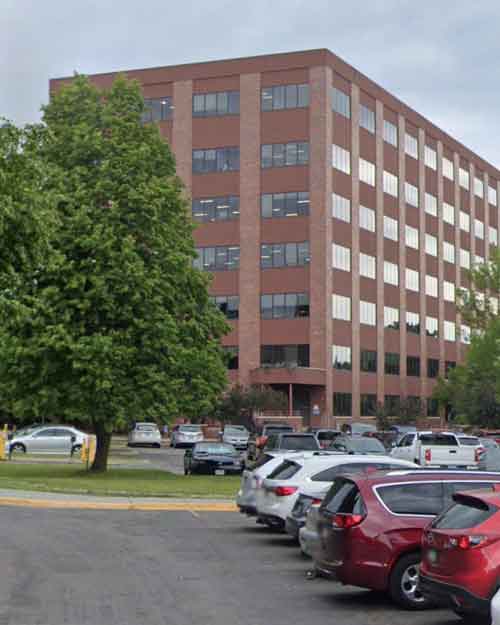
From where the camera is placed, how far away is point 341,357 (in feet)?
258

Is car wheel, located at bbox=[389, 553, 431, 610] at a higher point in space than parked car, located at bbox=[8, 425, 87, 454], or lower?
lower

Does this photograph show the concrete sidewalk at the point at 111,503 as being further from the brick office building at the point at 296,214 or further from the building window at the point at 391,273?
the building window at the point at 391,273

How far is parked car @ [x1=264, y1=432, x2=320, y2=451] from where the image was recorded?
1325 inches

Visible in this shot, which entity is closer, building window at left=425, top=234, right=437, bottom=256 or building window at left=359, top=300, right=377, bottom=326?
building window at left=359, top=300, right=377, bottom=326

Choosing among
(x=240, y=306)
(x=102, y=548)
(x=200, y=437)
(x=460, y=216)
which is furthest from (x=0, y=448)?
(x=460, y=216)

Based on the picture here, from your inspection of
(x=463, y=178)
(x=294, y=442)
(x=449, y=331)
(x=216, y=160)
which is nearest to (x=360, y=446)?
(x=294, y=442)

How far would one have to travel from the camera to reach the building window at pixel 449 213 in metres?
97.9

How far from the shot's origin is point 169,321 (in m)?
34.6

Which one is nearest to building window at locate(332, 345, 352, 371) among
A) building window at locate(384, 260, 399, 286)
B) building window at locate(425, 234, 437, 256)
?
building window at locate(384, 260, 399, 286)

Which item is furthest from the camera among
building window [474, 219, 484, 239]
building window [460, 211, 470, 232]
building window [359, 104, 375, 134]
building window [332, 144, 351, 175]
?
building window [474, 219, 484, 239]

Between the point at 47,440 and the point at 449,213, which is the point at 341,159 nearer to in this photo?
the point at 449,213

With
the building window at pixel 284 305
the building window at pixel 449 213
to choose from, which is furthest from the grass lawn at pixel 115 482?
the building window at pixel 449 213

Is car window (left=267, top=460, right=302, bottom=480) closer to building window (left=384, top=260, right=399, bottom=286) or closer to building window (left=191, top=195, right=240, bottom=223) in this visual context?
building window (left=191, top=195, right=240, bottom=223)

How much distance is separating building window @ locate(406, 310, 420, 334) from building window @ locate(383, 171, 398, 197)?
412 inches
